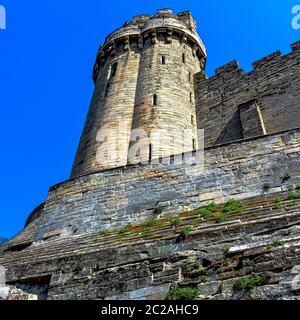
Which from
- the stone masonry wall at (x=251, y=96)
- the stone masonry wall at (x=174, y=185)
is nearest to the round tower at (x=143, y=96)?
the stone masonry wall at (x=251, y=96)

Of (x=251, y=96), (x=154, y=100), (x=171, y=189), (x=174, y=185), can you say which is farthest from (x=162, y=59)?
(x=171, y=189)

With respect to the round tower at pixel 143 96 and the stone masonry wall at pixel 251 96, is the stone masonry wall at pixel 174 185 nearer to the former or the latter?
the round tower at pixel 143 96

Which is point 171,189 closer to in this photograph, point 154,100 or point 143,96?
point 154,100

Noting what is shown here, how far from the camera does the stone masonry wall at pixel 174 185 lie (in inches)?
357

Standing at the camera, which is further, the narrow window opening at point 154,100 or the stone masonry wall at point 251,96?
the narrow window opening at point 154,100

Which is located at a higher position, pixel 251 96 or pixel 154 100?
pixel 251 96

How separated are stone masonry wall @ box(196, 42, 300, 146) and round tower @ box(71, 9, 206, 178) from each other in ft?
2.13

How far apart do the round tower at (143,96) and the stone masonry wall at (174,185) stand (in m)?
3.46

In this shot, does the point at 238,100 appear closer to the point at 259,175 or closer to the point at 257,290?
the point at 259,175

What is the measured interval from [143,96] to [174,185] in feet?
23.8

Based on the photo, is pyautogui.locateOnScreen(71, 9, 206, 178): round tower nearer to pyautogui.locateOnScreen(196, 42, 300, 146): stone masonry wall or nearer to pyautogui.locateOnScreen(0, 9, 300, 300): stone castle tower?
pyautogui.locateOnScreen(0, 9, 300, 300): stone castle tower

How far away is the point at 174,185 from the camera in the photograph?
32.1ft

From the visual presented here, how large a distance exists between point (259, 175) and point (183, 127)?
660cm
